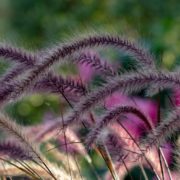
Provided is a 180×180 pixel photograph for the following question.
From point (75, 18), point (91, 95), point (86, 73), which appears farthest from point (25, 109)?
point (91, 95)

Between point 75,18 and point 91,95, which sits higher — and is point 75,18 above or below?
above

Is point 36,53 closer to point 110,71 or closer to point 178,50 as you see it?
point 110,71

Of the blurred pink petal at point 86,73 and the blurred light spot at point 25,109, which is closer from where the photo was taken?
the blurred pink petal at point 86,73

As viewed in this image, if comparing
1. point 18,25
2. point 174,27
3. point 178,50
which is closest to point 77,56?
point 178,50

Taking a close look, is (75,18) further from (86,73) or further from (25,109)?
(86,73)

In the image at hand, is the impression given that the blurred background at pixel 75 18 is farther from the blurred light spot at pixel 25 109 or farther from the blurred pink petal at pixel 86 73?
the blurred pink petal at pixel 86 73

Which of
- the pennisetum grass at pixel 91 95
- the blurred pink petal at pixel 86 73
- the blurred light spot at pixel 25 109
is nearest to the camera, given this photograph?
the pennisetum grass at pixel 91 95

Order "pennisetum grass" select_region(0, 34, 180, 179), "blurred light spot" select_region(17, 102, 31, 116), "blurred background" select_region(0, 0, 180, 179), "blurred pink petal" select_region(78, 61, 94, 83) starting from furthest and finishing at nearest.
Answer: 1. "blurred light spot" select_region(17, 102, 31, 116)
2. "blurred background" select_region(0, 0, 180, 179)
3. "blurred pink petal" select_region(78, 61, 94, 83)
4. "pennisetum grass" select_region(0, 34, 180, 179)

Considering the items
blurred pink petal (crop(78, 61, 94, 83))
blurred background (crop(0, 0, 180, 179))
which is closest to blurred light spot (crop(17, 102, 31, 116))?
blurred background (crop(0, 0, 180, 179))

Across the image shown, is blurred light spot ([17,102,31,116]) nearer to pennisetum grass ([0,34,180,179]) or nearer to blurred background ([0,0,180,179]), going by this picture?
blurred background ([0,0,180,179])

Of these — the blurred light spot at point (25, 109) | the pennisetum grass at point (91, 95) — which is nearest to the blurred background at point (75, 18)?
the blurred light spot at point (25, 109)

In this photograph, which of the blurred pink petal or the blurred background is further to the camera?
the blurred background
